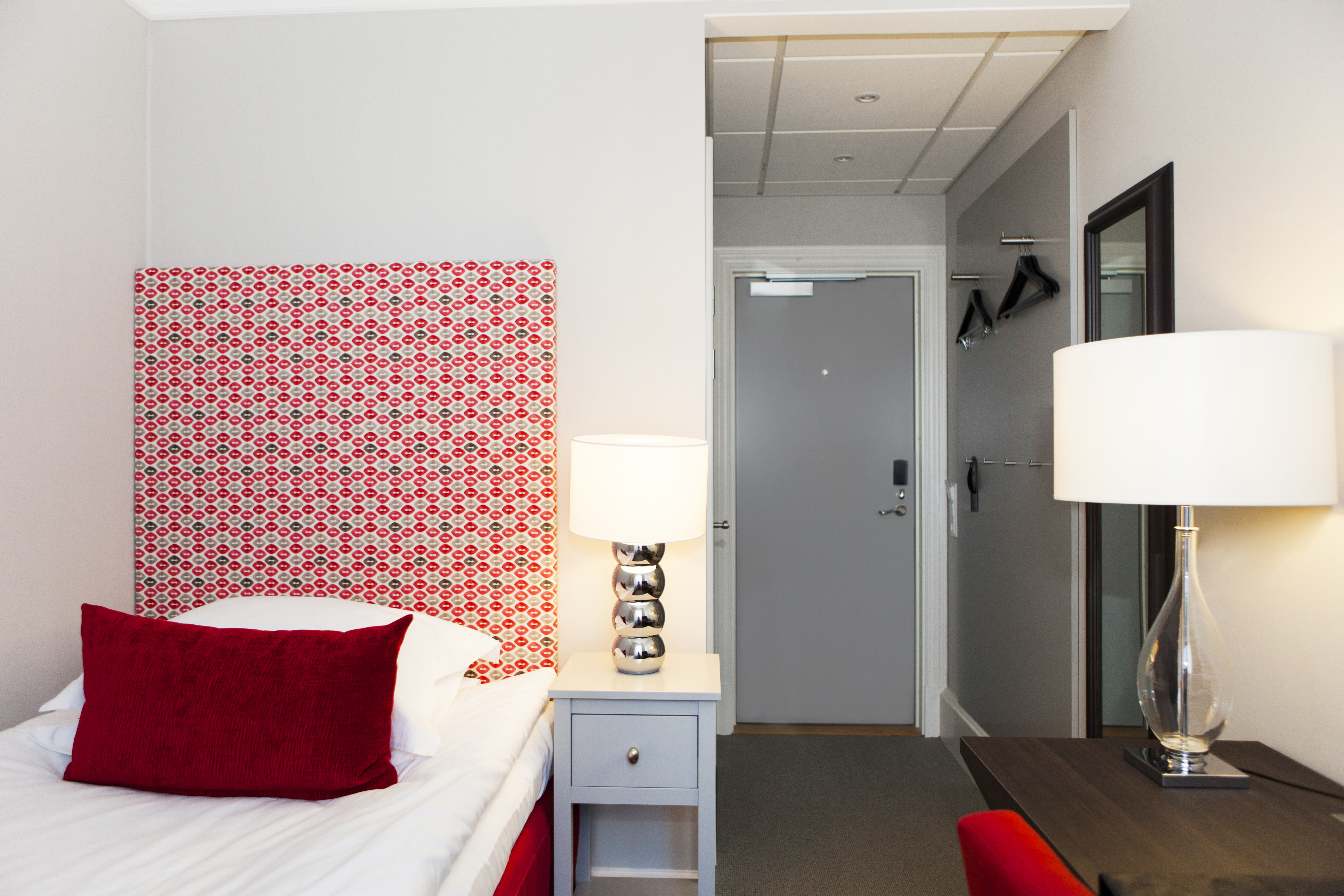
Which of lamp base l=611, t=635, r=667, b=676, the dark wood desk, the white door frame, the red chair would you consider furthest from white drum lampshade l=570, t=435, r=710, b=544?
the white door frame

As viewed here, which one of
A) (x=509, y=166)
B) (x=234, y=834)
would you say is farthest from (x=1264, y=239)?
(x=234, y=834)

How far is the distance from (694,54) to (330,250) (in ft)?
3.81

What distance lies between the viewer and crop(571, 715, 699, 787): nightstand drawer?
5.74 feet

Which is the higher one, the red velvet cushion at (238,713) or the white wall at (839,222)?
the white wall at (839,222)

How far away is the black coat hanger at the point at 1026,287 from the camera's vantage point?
2.30 meters

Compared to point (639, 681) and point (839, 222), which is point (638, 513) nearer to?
point (639, 681)

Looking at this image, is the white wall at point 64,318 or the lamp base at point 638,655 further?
the lamp base at point 638,655

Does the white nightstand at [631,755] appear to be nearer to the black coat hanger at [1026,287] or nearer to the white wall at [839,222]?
the black coat hanger at [1026,287]

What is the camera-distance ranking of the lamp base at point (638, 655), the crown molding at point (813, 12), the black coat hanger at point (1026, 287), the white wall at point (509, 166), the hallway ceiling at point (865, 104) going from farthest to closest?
the black coat hanger at point (1026, 287) < the hallway ceiling at point (865, 104) < the white wall at point (509, 166) < the crown molding at point (813, 12) < the lamp base at point (638, 655)

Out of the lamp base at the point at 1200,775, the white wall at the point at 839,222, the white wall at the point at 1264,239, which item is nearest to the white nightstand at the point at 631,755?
the lamp base at the point at 1200,775

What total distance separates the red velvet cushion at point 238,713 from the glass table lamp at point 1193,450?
1.34 meters

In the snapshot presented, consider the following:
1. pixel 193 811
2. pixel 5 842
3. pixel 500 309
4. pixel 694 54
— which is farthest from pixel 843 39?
pixel 5 842

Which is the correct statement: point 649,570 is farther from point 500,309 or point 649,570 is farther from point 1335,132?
point 1335,132

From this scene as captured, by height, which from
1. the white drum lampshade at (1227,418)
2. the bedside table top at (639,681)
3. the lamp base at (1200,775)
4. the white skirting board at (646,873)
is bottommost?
the white skirting board at (646,873)
